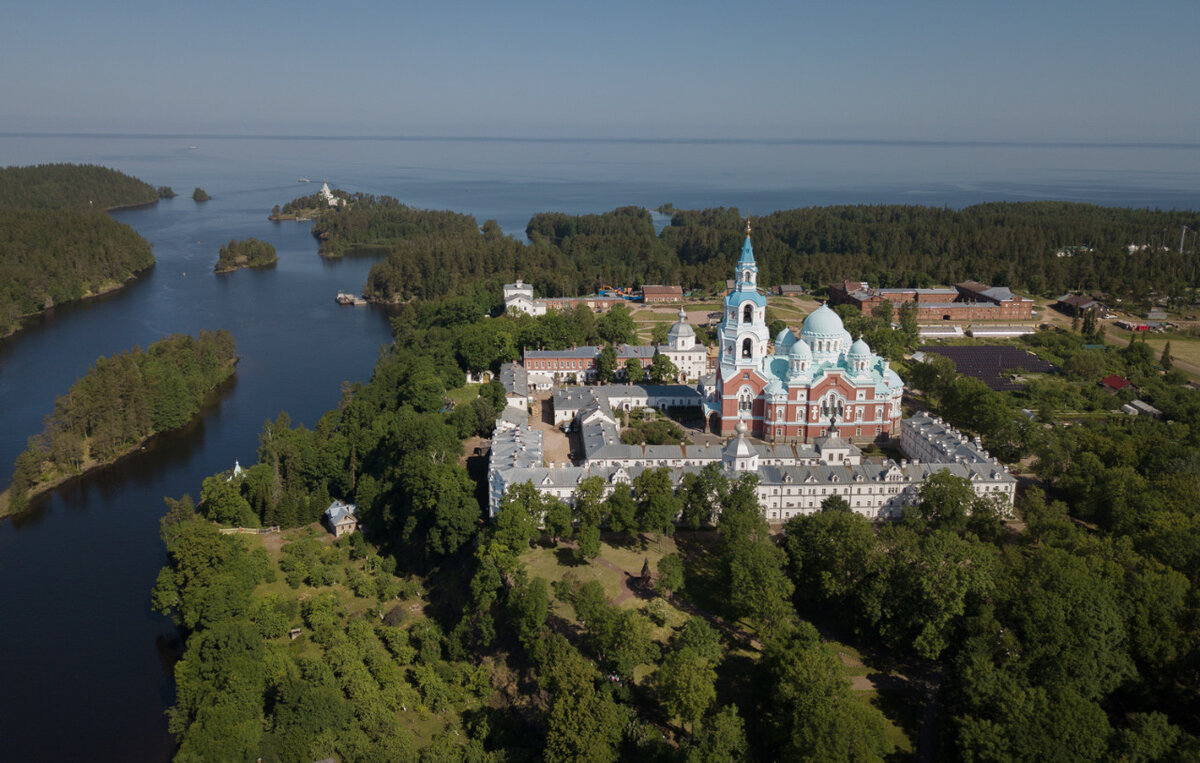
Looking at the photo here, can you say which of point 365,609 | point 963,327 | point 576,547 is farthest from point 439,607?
point 963,327

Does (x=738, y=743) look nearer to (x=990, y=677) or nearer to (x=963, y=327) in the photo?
(x=990, y=677)

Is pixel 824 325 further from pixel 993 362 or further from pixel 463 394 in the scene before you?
pixel 993 362

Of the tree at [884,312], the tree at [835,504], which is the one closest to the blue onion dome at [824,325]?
the tree at [835,504]

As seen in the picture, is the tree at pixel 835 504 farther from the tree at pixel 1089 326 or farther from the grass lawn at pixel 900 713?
the tree at pixel 1089 326

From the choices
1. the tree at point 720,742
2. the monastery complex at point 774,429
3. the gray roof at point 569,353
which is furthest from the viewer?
the gray roof at point 569,353

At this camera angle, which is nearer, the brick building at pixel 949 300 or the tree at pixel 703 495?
the tree at pixel 703 495

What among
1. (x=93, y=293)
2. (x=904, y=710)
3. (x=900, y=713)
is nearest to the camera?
(x=900, y=713)

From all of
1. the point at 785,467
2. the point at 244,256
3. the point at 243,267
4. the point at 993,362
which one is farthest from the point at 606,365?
the point at 244,256
